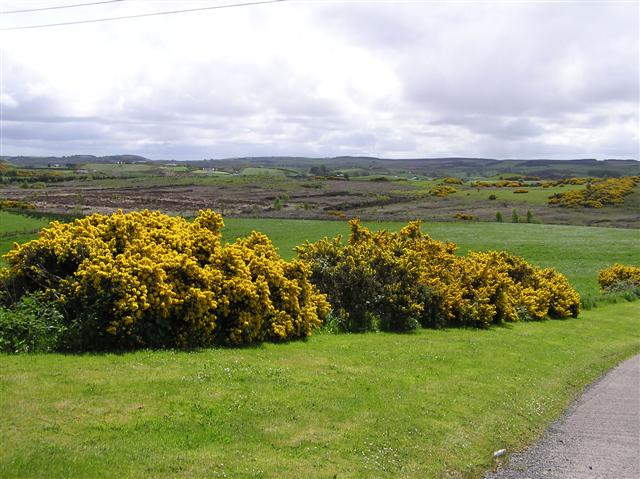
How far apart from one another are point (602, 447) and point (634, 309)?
70.8ft

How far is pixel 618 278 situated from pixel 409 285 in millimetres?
23117

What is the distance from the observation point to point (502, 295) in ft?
72.7

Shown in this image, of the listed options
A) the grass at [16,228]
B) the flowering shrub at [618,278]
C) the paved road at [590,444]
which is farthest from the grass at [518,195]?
the paved road at [590,444]

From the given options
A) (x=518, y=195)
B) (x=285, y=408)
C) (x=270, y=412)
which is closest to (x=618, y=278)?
(x=285, y=408)

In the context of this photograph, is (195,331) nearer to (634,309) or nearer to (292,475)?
(292,475)

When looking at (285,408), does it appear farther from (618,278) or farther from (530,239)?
(530,239)

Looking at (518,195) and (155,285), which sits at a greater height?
(155,285)

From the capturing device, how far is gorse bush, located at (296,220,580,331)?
18.6m

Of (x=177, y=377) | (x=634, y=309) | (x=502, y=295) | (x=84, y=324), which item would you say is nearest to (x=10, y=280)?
(x=84, y=324)

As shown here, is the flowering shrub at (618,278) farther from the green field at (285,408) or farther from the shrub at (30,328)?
the shrub at (30,328)

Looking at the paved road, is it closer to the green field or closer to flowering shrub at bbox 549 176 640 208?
the green field

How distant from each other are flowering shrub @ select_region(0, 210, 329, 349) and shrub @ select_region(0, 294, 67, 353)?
0.27 metres

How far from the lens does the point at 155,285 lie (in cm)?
1234

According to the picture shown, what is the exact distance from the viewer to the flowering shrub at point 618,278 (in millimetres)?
35969
